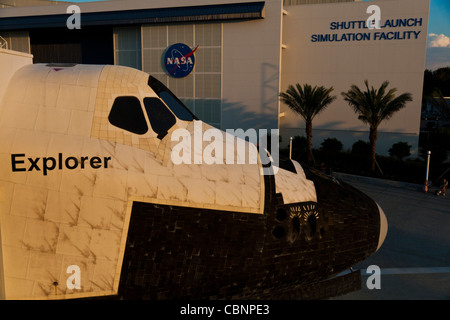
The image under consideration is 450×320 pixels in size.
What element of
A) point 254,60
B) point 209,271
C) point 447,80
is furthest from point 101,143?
point 447,80

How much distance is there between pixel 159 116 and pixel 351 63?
Answer: 32917 mm

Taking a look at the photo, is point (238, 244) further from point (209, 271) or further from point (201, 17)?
point (201, 17)

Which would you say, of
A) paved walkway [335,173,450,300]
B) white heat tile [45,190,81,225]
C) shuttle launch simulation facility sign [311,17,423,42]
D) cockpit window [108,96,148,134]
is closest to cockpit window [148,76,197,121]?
cockpit window [108,96,148,134]

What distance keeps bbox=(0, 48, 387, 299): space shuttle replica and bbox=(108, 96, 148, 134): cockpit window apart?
0.06 feet

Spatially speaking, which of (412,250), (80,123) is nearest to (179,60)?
(412,250)

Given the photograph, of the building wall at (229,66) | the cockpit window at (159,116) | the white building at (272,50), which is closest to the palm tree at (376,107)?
the white building at (272,50)

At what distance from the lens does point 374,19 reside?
1371 inches

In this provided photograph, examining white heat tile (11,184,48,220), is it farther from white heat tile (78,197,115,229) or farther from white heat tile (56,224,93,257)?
white heat tile (78,197,115,229)

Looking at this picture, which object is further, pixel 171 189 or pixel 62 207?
pixel 171 189

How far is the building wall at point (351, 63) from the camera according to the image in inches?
1358

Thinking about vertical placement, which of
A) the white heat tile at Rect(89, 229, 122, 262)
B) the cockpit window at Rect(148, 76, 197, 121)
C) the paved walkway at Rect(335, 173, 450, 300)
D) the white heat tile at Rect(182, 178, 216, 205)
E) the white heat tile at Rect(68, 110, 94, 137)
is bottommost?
the paved walkway at Rect(335, 173, 450, 300)

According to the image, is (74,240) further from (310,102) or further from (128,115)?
(310,102)

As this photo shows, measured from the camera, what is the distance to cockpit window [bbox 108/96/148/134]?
255 inches

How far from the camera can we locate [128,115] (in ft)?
21.6
